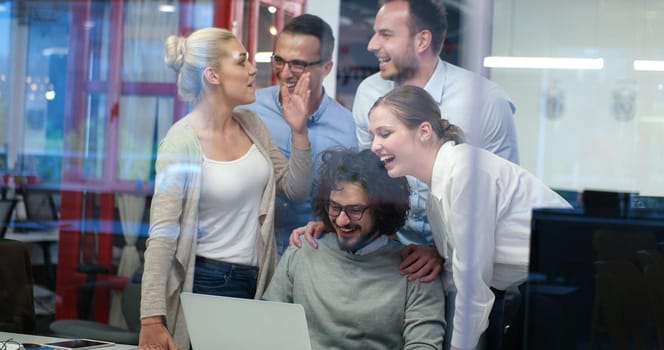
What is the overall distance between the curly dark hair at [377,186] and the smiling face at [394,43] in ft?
1.16

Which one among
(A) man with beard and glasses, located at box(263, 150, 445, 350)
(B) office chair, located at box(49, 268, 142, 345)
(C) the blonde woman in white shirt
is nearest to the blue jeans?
(A) man with beard and glasses, located at box(263, 150, 445, 350)

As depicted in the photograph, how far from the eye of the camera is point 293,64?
4.09 m

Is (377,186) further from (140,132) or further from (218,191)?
(140,132)

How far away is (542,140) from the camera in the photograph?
372 cm

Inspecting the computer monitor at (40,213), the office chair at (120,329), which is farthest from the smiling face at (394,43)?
the computer monitor at (40,213)

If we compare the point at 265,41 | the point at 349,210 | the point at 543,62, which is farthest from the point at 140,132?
the point at 543,62

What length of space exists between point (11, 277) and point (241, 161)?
1542 mm

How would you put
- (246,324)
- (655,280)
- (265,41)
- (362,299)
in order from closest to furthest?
(246,324), (655,280), (362,299), (265,41)

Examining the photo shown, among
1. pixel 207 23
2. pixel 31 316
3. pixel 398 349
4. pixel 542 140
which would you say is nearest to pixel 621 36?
pixel 542 140

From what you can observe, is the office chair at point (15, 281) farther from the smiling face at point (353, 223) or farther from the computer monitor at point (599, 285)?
the computer monitor at point (599, 285)

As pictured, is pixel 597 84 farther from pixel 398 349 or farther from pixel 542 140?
pixel 398 349

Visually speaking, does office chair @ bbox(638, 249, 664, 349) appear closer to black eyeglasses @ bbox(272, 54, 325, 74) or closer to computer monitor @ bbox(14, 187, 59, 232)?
black eyeglasses @ bbox(272, 54, 325, 74)

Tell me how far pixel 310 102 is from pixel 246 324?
1210 mm

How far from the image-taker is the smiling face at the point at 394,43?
12.8 ft
